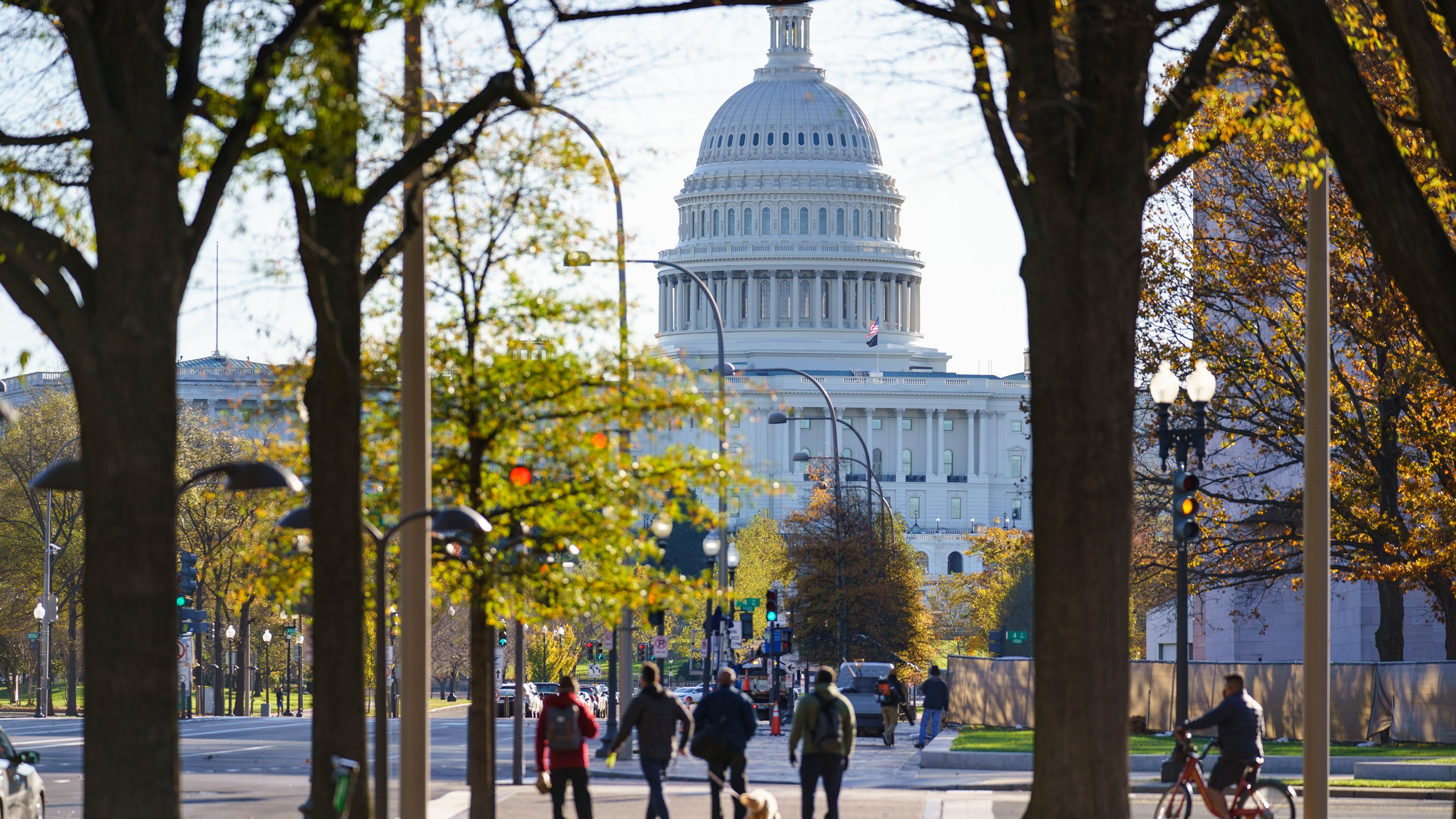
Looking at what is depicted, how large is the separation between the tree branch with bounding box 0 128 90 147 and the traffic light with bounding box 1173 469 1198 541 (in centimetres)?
1567

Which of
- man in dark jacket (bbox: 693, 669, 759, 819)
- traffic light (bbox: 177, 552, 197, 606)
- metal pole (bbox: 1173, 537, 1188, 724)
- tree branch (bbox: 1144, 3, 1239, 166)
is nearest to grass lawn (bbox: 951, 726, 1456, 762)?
metal pole (bbox: 1173, 537, 1188, 724)

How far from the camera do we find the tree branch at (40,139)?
12.0m

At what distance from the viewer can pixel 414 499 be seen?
1440 cm

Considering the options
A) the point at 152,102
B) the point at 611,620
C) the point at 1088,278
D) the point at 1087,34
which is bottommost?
the point at 611,620

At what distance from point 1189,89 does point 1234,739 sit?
24.1 ft

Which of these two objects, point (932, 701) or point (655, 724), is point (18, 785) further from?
point (932, 701)

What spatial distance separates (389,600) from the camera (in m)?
20.7

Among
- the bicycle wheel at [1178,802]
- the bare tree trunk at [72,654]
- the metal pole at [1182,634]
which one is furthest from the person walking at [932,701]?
the bare tree trunk at [72,654]

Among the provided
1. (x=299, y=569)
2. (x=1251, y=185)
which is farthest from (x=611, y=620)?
(x=1251, y=185)

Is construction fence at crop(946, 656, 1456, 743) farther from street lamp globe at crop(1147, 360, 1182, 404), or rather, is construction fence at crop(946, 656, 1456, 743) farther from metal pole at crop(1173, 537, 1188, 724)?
street lamp globe at crop(1147, 360, 1182, 404)

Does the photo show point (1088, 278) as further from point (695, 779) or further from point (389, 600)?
point (695, 779)

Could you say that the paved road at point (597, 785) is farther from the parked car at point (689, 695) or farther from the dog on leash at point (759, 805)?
the parked car at point (689, 695)

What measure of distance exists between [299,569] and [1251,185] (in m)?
23.0

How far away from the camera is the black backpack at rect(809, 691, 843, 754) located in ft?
63.2
